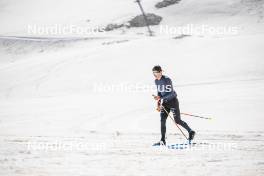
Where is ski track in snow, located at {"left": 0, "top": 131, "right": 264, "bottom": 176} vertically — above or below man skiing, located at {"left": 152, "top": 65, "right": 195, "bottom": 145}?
below

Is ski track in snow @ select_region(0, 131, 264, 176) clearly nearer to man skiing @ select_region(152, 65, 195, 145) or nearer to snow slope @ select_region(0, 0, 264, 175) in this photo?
snow slope @ select_region(0, 0, 264, 175)

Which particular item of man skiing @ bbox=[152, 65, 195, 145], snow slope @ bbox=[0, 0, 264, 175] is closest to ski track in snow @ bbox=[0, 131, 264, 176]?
snow slope @ bbox=[0, 0, 264, 175]

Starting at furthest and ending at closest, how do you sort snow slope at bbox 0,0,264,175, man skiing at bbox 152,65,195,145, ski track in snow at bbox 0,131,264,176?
man skiing at bbox 152,65,195,145 < snow slope at bbox 0,0,264,175 < ski track in snow at bbox 0,131,264,176

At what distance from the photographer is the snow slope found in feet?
23.5

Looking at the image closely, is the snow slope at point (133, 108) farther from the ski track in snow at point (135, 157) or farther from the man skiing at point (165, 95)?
the man skiing at point (165, 95)

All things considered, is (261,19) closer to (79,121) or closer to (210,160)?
(79,121)

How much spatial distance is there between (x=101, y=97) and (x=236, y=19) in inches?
1047

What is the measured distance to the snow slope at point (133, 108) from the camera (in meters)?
7.16

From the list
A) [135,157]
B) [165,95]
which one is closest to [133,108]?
[165,95]

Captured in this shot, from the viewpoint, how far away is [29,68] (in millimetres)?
25328

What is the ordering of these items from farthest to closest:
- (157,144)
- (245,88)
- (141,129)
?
(245,88) < (141,129) < (157,144)

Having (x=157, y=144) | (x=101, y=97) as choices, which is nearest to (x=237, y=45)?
(x=101, y=97)

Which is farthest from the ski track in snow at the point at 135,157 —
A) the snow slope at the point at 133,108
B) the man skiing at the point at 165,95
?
the man skiing at the point at 165,95

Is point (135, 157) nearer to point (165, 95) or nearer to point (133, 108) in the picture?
point (165, 95)
